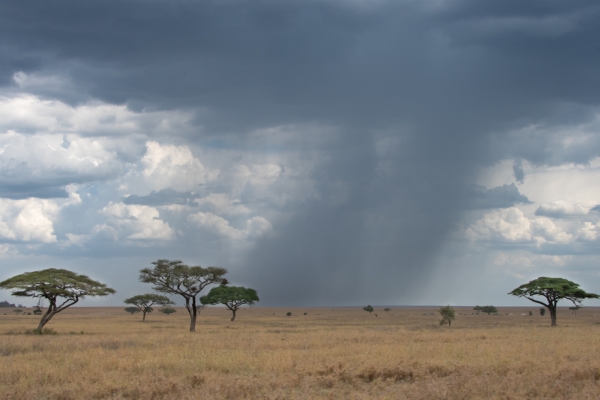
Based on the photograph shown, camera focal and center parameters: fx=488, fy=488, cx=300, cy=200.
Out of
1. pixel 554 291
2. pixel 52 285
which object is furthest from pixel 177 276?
pixel 554 291

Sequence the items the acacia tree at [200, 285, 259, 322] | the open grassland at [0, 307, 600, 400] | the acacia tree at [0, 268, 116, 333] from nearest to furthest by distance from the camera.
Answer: the open grassland at [0, 307, 600, 400]
the acacia tree at [0, 268, 116, 333]
the acacia tree at [200, 285, 259, 322]

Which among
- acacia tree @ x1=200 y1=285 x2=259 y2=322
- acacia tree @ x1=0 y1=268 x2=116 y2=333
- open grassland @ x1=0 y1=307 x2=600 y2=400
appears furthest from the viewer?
acacia tree @ x1=200 y1=285 x2=259 y2=322

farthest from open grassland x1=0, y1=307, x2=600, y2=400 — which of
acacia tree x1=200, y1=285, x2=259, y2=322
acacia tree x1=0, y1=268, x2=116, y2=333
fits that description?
acacia tree x1=200, y1=285, x2=259, y2=322

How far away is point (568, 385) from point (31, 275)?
43.9 meters

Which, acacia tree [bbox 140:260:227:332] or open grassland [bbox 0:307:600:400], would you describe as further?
acacia tree [bbox 140:260:227:332]

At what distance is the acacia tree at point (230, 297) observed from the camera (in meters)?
102

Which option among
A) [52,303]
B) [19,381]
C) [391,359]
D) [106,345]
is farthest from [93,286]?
[391,359]

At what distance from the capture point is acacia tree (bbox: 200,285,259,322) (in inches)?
4035

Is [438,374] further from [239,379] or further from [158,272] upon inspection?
[158,272]

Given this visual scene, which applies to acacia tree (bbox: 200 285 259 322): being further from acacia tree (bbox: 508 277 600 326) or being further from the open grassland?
the open grassland

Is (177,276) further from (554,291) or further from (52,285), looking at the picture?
(554,291)

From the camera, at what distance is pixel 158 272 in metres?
52.0

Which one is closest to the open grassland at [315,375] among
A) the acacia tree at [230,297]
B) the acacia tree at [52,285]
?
the acacia tree at [52,285]

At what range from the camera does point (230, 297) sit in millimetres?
102625
